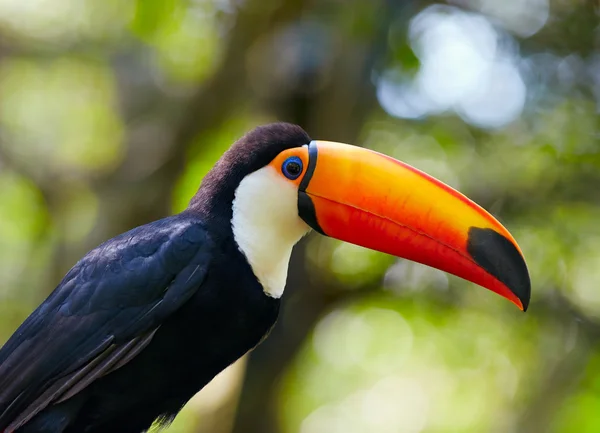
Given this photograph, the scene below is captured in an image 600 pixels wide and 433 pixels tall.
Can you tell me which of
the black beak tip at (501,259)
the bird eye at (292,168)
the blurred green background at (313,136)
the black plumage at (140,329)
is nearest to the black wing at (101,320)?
the black plumage at (140,329)

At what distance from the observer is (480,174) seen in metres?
6.76

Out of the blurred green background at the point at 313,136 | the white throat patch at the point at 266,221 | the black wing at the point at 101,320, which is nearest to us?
the black wing at the point at 101,320

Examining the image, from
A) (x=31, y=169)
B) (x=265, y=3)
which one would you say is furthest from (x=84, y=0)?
(x=265, y=3)

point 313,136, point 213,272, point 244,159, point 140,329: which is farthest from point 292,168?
point 313,136

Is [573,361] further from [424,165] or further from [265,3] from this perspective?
[265,3]

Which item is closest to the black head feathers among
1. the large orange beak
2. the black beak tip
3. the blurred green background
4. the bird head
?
the bird head

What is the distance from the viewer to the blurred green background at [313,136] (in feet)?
19.2

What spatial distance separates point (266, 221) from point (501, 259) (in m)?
0.93

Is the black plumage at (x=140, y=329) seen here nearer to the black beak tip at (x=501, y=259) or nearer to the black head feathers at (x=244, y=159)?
the black head feathers at (x=244, y=159)

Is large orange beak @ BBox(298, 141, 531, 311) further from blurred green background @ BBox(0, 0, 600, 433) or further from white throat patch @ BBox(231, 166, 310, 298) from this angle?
blurred green background @ BBox(0, 0, 600, 433)

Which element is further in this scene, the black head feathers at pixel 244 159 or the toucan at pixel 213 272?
the black head feathers at pixel 244 159

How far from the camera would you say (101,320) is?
2.96 meters

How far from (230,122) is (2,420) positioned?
445 centimetres

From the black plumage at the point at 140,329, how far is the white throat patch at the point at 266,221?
0.12ft
